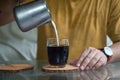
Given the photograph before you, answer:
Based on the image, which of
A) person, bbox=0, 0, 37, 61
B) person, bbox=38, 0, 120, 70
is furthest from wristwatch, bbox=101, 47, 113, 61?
person, bbox=0, 0, 37, 61

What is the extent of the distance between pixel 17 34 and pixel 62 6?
2.35 ft

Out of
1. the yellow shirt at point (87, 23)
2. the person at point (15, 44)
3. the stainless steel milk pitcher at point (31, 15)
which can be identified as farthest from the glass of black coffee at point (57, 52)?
Answer: the person at point (15, 44)

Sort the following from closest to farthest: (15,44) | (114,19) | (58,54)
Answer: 1. (58,54)
2. (114,19)
3. (15,44)

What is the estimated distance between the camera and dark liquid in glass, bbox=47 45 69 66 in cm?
115

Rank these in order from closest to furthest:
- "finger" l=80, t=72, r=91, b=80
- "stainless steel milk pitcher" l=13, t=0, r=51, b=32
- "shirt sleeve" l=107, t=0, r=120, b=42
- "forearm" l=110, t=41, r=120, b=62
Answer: "finger" l=80, t=72, r=91, b=80
"stainless steel milk pitcher" l=13, t=0, r=51, b=32
"forearm" l=110, t=41, r=120, b=62
"shirt sleeve" l=107, t=0, r=120, b=42

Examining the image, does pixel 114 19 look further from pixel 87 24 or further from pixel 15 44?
pixel 15 44

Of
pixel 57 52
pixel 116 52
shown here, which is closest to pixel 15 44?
pixel 116 52

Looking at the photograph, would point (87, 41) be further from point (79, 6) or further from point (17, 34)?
point (17, 34)

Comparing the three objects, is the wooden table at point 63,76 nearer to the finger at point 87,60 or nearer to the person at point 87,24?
A: the finger at point 87,60

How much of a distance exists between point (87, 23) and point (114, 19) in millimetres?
141

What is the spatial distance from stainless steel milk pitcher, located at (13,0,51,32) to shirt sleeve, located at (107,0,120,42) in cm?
57

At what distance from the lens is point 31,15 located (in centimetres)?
108

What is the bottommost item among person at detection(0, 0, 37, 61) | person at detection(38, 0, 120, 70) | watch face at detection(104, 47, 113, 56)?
person at detection(0, 0, 37, 61)

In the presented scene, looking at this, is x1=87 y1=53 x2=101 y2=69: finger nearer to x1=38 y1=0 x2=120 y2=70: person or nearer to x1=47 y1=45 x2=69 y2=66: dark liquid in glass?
x1=47 y1=45 x2=69 y2=66: dark liquid in glass
